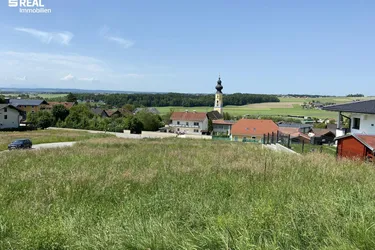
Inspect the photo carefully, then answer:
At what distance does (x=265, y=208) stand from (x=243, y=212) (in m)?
0.31

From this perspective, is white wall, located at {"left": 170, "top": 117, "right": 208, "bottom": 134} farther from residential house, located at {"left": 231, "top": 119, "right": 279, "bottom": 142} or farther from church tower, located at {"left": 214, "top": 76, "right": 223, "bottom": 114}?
church tower, located at {"left": 214, "top": 76, "right": 223, "bottom": 114}

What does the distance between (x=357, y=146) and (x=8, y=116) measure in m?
64.0

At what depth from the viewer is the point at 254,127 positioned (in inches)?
2279

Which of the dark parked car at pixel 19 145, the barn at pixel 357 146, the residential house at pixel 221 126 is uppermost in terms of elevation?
the barn at pixel 357 146

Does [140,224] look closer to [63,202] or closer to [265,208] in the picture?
[265,208]

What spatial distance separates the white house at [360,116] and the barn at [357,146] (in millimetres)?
4121

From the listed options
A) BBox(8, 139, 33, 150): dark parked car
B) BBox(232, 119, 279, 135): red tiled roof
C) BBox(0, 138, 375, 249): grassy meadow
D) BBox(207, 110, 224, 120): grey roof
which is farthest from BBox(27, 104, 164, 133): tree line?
BBox(0, 138, 375, 249): grassy meadow

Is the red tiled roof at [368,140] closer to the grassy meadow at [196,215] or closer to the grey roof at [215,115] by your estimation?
the grassy meadow at [196,215]

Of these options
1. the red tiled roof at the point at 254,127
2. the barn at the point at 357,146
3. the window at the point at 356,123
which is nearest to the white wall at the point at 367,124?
the window at the point at 356,123

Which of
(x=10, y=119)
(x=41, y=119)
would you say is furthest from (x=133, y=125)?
(x=10, y=119)

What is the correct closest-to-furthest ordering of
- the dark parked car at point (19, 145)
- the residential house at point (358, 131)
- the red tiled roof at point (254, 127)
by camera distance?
the residential house at point (358, 131)
the dark parked car at point (19, 145)
the red tiled roof at point (254, 127)

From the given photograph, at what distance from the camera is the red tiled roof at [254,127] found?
187 feet

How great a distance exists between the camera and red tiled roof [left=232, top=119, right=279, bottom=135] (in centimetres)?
5687

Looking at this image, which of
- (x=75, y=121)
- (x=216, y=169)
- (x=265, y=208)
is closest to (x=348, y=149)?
(x=216, y=169)
